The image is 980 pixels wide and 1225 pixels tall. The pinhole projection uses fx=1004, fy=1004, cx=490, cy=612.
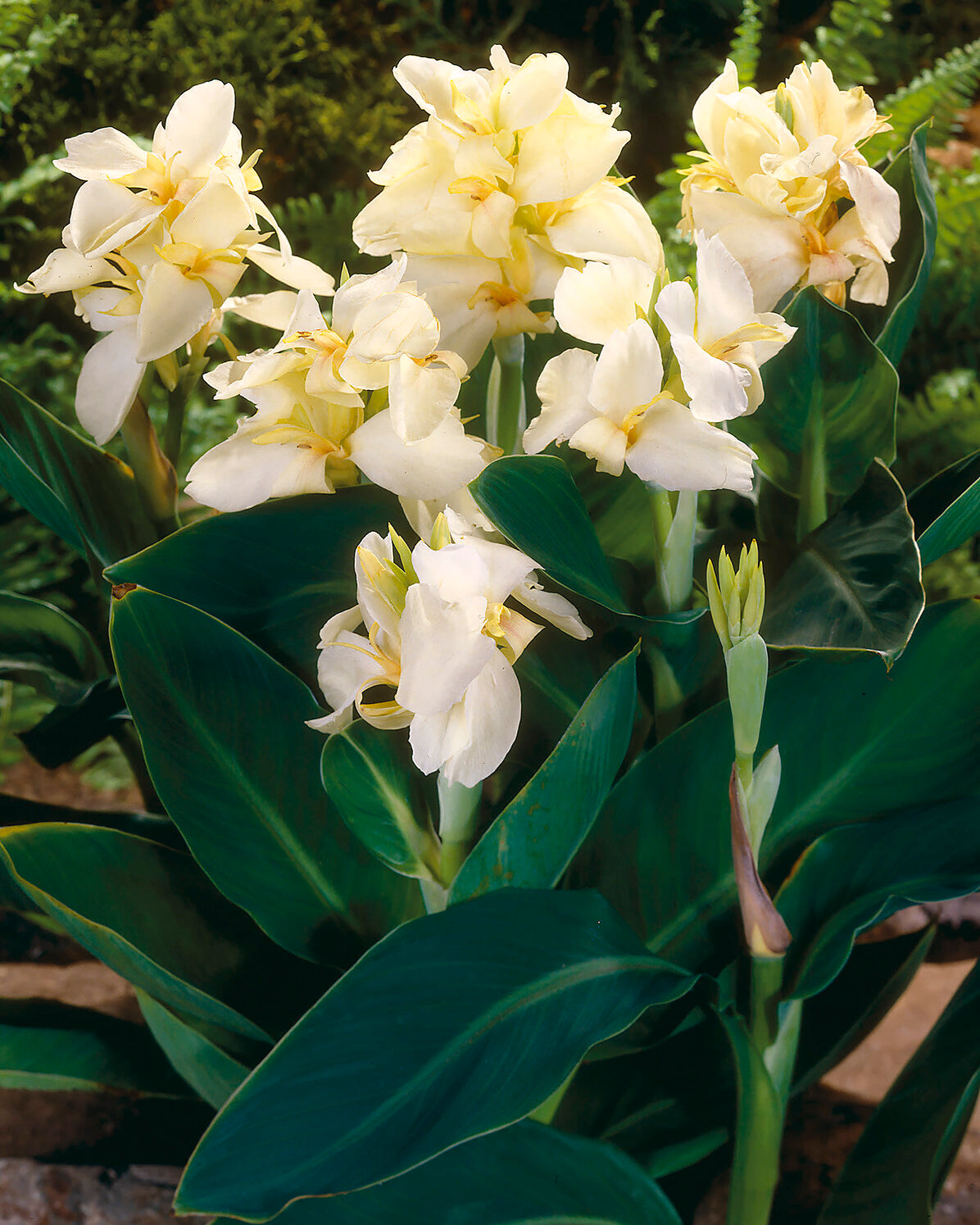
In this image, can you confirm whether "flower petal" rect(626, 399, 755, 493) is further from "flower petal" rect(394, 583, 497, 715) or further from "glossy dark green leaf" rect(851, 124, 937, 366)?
"glossy dark green leaf" rect(851, 124, 937, 366)

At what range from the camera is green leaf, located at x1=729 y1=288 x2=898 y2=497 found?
0.46 meters

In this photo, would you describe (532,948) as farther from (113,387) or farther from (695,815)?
(113,387)

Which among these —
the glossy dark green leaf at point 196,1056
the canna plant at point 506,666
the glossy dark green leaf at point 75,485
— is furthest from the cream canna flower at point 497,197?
the glossy dark green leaf at point 196,1056

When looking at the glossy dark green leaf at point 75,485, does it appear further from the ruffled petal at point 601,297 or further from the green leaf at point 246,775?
the ruffled petal at point 601,297

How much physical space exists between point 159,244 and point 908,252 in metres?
0.37

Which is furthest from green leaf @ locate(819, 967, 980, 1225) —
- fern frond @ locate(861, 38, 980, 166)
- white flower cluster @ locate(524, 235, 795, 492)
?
fern frond @ locate(861, 38, 980, 166)

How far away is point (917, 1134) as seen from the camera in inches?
18.9

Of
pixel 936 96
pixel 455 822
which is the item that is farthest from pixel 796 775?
pixel 936 96

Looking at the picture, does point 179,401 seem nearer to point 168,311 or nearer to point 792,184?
point 168,311

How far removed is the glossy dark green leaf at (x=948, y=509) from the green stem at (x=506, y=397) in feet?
0.58

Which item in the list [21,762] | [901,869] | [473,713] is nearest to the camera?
[473,713]

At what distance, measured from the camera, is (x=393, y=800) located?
0.41m

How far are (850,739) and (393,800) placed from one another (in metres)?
0.21

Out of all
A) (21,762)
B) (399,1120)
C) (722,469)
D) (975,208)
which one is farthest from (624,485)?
(975,208)
